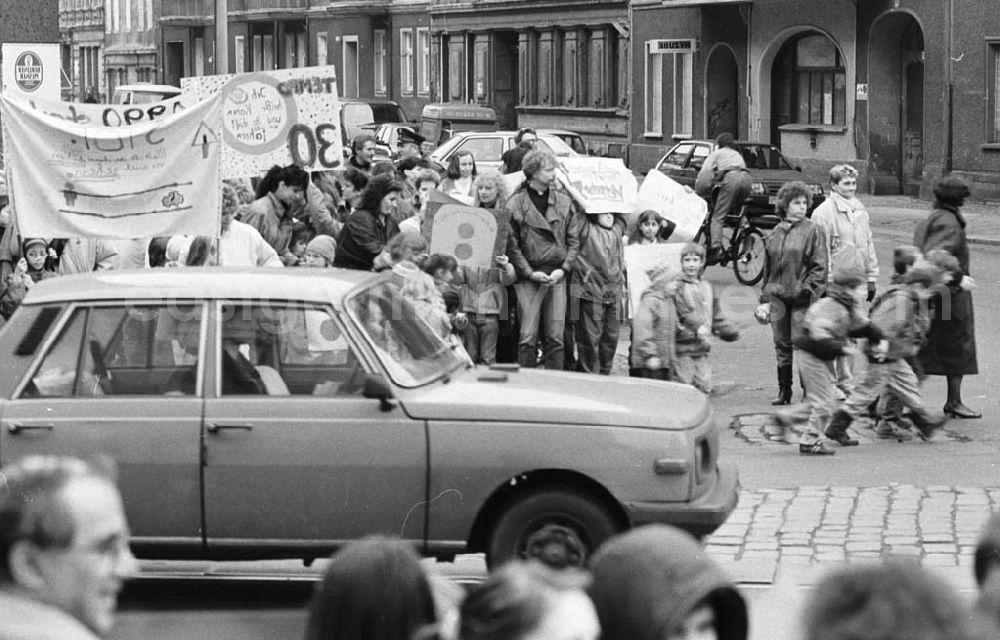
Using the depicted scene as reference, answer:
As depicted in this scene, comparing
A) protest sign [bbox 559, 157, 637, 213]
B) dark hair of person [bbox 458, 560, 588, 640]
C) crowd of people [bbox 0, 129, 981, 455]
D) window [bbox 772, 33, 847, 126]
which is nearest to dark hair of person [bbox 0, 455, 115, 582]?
dark hair of person [bbox 458, 560, 588, 640]

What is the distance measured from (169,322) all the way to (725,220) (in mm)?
14223

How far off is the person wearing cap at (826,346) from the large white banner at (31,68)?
11.0 metres

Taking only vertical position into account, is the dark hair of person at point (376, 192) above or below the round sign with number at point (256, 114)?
below

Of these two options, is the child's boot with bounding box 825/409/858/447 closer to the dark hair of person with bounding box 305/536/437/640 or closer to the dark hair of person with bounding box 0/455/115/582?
the dark hair of person with bounding box 305/536/437/640

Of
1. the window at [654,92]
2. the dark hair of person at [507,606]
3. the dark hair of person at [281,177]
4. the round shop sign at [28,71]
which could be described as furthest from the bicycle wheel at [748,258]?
the window at [654,92]

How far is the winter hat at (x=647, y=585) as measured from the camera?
11.8 ft

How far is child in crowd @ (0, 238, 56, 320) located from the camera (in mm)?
12164

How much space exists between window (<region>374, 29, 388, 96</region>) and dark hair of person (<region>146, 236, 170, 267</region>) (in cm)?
5089

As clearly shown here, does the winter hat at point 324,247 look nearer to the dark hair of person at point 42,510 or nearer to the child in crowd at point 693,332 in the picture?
the child in crowd at point 693,332

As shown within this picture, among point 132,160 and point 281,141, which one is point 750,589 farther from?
point 281,141

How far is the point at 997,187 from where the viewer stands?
32.9 meters

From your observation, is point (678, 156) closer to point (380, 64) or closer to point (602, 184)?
point (602, 184)

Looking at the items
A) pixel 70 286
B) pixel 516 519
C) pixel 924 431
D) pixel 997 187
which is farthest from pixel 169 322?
pixel 997 187

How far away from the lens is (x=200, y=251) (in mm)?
12156
